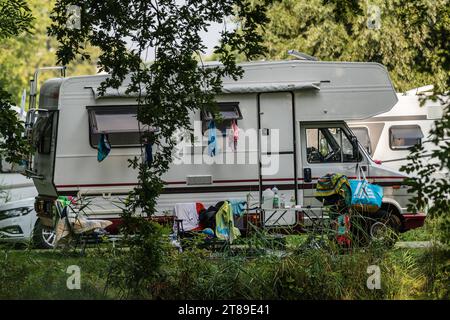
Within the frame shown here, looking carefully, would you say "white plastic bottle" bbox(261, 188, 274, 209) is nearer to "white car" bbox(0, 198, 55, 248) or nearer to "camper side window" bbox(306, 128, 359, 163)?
"camper side window" bbox(306, 128, 359, 163)

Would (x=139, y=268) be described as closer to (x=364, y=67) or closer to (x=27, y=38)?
(x=364, y=67)

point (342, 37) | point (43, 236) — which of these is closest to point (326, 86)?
point (43, 236)

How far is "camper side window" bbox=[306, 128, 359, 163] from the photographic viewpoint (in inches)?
593

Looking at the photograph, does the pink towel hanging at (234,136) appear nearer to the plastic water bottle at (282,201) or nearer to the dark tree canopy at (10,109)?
the plastic water bottle at (282,201)

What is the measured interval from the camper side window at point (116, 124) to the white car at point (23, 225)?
1863 mm

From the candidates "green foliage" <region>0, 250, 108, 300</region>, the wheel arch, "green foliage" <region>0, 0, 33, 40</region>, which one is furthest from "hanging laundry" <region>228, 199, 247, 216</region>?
"green foliage" <region>0, 0, 33, 40</region>

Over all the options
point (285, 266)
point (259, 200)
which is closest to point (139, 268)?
point (285, 266)

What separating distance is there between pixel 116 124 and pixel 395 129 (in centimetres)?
851

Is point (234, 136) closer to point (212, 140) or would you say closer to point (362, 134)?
point (212, 140)

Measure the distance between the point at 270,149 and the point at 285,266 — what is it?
20.2ft

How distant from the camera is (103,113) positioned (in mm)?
14758

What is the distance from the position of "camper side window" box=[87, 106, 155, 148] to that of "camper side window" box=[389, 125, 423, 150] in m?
8.16

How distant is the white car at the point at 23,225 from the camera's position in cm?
1511
